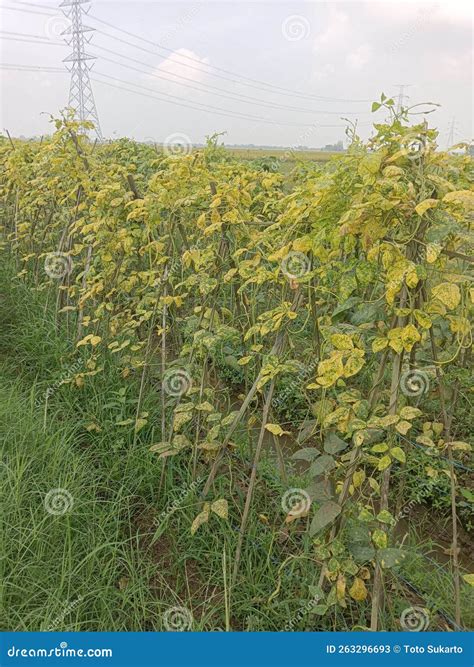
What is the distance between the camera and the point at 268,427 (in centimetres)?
181

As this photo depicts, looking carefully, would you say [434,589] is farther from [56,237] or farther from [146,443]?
→ [56,237]

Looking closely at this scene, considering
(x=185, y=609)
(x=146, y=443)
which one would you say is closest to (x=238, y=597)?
(x=185, y=609)

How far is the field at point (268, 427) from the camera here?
4.97 ft

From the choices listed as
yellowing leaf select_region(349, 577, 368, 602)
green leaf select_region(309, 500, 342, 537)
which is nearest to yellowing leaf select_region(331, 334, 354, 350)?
green leaf select_region(309, 500, 342, 537)

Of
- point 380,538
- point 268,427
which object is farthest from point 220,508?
point 380,538

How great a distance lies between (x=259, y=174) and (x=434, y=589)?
2.28 meters

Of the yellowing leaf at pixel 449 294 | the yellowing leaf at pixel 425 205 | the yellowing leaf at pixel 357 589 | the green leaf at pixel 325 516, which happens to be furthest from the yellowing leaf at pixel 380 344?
the yellowing leaf at pixel 357 589

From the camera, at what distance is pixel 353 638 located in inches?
69.2

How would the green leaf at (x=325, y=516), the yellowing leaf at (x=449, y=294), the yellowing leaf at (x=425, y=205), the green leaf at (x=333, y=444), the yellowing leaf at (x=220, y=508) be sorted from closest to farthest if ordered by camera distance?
the yellowing leaf at (x=425, y=205) → the yellowing leaf at (x=449, y=294) → the green leaf at (x=325, y=516) → the green leaf at (x=333, y=444) → the yellowing leaf at (x=220, y=508)

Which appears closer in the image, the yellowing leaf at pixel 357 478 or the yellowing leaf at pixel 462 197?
the yellowing leaf at pixel 462 197

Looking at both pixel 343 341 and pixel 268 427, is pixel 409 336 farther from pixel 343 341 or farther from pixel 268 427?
pixel 268 427

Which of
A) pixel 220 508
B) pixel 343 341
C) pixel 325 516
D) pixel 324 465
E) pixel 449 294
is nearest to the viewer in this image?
pixel 449 294

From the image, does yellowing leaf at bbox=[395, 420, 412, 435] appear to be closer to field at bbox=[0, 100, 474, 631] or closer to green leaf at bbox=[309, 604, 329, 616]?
field at bbox=[0, 100, 474, 631]

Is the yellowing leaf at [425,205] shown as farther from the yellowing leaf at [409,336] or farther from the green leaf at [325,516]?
the green leaf at [325,516]
